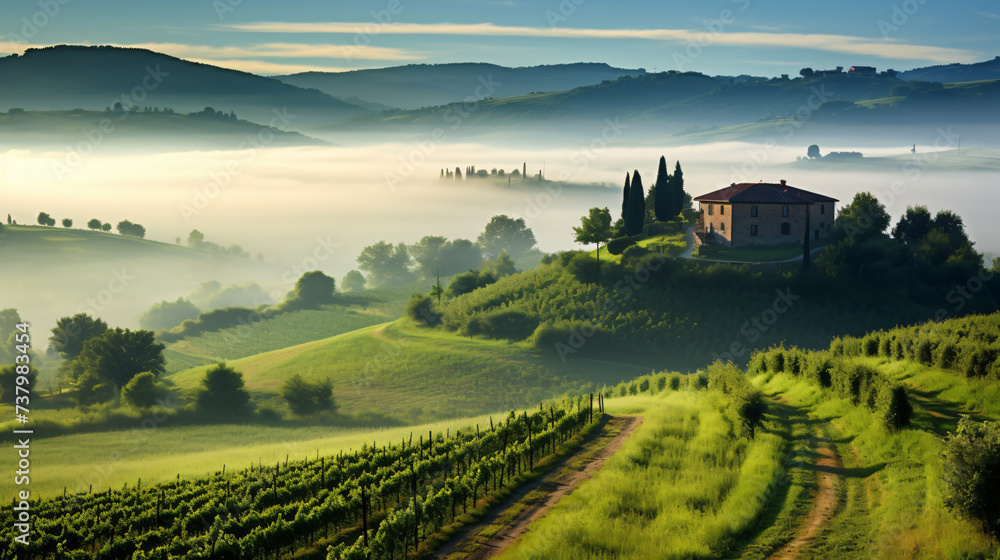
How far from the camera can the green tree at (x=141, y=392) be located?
255ft

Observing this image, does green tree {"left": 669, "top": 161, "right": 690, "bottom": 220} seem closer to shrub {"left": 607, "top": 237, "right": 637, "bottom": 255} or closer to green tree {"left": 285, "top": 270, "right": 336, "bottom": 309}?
shrub {"left": 607, "top": 237, "right": 637, "bottom": 255}

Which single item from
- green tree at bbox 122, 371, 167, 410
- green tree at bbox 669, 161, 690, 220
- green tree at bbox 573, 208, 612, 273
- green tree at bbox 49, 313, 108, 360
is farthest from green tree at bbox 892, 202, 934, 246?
green tree at bbox 49, 313, 108, 360

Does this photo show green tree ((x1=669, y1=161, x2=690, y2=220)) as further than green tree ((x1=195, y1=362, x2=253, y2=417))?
Yes

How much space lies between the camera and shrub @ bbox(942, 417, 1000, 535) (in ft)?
60.9

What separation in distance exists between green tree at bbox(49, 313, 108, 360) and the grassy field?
15874 millimetres

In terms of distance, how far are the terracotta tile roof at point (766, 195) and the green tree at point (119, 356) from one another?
72.2 metres

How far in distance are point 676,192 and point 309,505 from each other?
3214 inches

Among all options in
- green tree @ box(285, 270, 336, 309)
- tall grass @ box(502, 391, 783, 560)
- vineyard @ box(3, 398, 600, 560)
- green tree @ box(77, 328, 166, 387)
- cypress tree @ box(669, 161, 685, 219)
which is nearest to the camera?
tall grass @ box(502, 391, 783, 560)

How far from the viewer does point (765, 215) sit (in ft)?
278

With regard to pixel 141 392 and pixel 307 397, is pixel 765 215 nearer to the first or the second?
pixel 307 397

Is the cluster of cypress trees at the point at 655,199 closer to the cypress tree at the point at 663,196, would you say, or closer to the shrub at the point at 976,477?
the cypress tree at the point at 663,196

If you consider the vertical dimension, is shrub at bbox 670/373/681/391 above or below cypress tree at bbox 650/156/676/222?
below

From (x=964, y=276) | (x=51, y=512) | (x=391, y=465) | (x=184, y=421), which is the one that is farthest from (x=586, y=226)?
(x=51, y=512)

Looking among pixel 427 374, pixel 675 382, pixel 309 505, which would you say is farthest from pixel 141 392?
pixel 309 505
